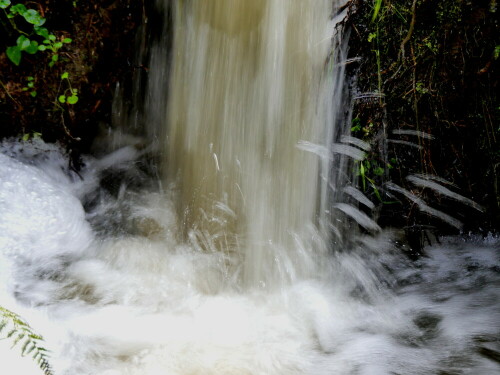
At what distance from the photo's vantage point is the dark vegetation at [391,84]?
9.20 ft

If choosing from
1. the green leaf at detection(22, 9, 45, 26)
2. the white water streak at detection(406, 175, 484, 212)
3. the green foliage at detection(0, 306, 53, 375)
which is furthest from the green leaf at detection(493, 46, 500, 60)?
the green leaf at detection(22, 9, 45, 26)

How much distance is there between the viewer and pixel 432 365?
2.15 metres

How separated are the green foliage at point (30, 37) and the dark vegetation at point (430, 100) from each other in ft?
7.17

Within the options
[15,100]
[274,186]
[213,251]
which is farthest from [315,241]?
[15,100]

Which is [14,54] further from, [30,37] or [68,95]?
[68,95]

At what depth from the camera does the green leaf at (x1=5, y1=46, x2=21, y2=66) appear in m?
3.02

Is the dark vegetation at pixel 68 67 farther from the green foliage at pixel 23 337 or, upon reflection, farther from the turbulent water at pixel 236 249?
the green foliage at pixel 23 337

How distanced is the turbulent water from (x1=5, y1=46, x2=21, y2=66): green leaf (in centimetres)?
79

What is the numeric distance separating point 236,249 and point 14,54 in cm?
211

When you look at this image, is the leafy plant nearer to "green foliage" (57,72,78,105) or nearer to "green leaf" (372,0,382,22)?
"green foliage" (57,72,78,105)

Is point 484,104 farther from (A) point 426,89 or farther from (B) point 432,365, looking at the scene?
(B) point 432,365

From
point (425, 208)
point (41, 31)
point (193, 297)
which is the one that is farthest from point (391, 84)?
point (41, 31)

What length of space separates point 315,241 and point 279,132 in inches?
34.2

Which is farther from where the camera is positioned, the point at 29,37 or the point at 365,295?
the point at 29,37
